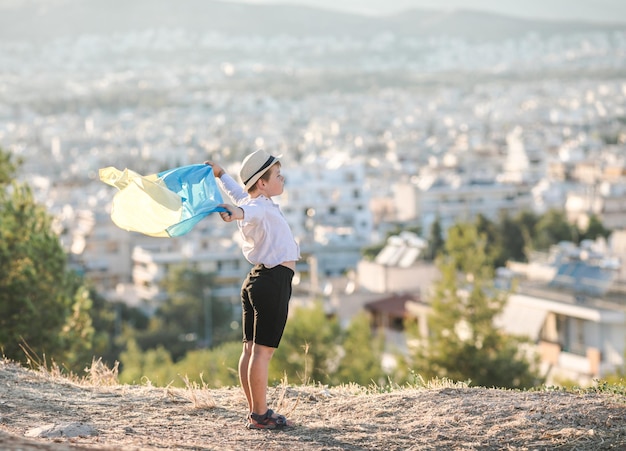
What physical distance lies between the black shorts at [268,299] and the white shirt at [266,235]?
5 centimetres

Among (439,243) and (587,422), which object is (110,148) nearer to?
(439,243)

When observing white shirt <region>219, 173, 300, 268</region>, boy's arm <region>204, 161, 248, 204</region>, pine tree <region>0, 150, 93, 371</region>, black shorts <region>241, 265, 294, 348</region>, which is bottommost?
pine tree <region>0, 150, 93, 371</region>

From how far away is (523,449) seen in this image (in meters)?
5.33

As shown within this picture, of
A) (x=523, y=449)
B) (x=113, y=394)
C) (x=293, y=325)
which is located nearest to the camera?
(x=523, y=449)

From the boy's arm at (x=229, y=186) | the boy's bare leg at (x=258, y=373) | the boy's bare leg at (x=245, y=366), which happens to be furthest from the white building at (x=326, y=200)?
the boy's bare leg at (x=258, y=373)

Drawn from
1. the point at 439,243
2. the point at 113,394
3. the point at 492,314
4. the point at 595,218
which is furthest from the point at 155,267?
the point at 113,394

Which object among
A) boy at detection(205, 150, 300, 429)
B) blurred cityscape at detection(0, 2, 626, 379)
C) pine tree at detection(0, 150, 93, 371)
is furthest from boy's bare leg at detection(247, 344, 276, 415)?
blurred cityscape at detection(0, 2, 626, 379)

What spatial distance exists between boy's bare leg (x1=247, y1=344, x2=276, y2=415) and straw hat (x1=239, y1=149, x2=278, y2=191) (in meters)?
0.75

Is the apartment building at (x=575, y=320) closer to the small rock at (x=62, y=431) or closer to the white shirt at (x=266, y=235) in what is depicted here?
the white shirt at (x=266, y=235)

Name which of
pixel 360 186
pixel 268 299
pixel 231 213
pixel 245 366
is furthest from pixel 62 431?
pixel 360 186

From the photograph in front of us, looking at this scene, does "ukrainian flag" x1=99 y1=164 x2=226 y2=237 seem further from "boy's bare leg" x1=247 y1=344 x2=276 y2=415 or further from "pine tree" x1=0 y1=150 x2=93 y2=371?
"pine tree" x1=0 y1=150 x2=93 y2=371

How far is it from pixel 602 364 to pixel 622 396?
780 inches

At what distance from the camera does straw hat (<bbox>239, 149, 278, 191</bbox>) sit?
5602 millimetres

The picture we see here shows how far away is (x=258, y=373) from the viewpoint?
5.65m
